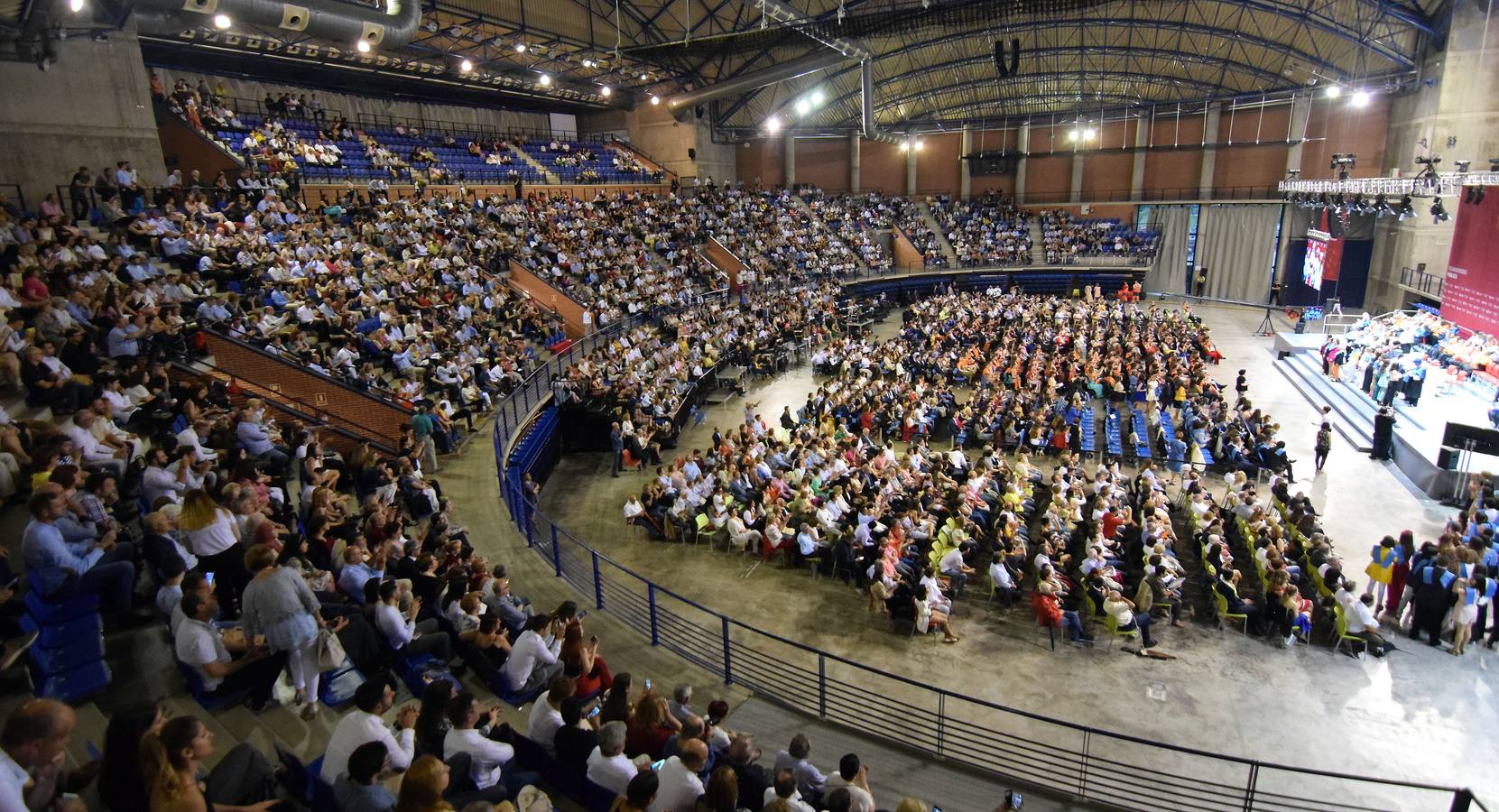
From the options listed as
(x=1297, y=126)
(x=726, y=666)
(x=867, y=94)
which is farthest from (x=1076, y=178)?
(x=726, y=666)

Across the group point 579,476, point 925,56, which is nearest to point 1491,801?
point 579,476

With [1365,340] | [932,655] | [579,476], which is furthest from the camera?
[1365,340]

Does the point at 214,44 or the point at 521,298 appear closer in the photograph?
the point at 521,298

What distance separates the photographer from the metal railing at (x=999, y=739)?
6297 millimetres

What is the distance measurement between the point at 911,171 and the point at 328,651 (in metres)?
48.6

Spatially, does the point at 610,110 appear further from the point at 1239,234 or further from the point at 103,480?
the point at 103,480

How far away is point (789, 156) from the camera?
46.5m

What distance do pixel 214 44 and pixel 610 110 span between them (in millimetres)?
22149

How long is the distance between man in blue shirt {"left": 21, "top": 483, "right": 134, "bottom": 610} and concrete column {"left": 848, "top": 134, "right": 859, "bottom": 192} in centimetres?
4729

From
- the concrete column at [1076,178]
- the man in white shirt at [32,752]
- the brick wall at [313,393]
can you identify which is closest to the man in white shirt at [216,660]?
the man in white shirt at [32,752]

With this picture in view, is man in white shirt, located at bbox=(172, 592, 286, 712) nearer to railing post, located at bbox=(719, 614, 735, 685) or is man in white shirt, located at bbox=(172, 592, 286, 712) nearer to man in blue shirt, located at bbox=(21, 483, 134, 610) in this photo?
man in blue shirt, located at bbox=(21, 483, 134, 610)

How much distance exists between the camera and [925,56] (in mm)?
38781

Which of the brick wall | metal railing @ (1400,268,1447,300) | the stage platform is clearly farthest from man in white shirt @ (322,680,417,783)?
metal railing @ (1400,268,1447,300)

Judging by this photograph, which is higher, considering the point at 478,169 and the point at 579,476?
the point at 478,169
